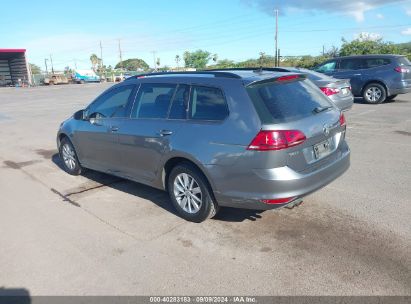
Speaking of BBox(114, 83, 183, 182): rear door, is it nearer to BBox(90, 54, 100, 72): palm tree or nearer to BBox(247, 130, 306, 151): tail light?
BBox(247, 130, 306, 151): tail light

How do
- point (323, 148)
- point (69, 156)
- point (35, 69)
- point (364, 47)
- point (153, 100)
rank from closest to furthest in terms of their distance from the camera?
point (323, 148), point (153, 100), point (69, 156), point (364, 47), point (35, 69)

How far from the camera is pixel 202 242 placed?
3.94 m

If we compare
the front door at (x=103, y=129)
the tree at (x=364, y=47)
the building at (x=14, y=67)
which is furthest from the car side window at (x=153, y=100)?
the building at (x=14, y=67)

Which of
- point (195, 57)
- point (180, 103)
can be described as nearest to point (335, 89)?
point (180, 103)

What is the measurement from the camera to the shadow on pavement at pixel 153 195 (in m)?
4.52

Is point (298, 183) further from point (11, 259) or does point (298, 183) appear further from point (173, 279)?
point (11, 259)

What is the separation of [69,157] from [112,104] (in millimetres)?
1713

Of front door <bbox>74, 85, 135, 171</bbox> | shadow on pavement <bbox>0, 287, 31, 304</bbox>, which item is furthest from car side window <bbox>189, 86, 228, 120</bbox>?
shadow on pavement <bbox>0, 287, 31, 304</bbox>

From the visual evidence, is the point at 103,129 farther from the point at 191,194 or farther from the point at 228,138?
the point at 228,138

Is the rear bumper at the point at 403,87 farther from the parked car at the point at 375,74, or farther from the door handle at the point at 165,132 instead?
the door handle at the point at 165,132

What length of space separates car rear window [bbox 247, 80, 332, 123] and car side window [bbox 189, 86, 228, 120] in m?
0.34

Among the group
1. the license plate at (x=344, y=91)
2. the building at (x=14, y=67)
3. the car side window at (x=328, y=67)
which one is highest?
the building at (x=14, y=67)

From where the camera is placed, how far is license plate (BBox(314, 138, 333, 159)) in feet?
13.0

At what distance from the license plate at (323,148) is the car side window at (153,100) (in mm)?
1783
